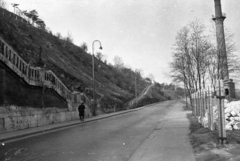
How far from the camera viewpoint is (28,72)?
16641 mm

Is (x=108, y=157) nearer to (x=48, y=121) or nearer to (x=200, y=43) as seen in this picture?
(x=48, y=121)

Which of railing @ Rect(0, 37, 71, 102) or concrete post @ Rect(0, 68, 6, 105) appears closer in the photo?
concrete post @ Rect(0, 68, 6, 105)

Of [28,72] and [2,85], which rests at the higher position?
[28,72]

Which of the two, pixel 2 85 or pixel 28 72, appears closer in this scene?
pixel 2 85

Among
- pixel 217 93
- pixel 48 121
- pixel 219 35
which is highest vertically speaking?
pixel 219 35

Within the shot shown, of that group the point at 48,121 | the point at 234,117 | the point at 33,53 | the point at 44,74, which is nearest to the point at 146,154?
the point at 234,117

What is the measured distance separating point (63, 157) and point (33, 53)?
103 ft

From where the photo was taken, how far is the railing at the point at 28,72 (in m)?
14.1

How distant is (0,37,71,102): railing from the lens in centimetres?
1405

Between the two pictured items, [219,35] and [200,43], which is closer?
[219,35]

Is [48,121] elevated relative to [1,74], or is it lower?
lower

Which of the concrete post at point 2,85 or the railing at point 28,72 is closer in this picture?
the concrete post at point 2,85

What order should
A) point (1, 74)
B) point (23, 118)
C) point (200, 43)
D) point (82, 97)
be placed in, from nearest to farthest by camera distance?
point (1, 74)
point (23, 118)
point (200, 43)
point (82, 97)

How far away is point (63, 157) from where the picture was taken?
702 cm
